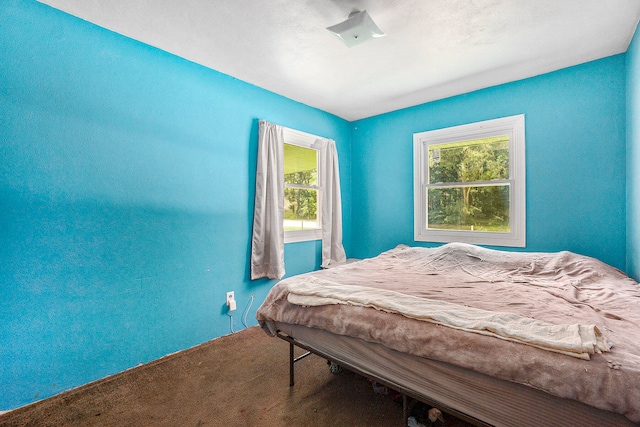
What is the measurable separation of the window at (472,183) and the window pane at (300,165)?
125 cm

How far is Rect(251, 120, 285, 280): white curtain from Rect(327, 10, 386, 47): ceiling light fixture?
1251 mm

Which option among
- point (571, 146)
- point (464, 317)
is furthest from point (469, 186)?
point (464, 317)

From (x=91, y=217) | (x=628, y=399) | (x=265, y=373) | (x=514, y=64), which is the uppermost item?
(x=514, y=64)

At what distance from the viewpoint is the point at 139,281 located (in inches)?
85.7

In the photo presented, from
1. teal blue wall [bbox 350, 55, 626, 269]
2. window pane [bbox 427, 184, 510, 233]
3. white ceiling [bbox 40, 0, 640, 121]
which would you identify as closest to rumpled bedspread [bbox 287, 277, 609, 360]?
white ceiling [bbox 40, 0, 640, 121]

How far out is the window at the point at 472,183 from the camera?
9.41ft

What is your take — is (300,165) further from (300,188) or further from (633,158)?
(633,158)

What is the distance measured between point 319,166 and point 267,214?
42.1 inches

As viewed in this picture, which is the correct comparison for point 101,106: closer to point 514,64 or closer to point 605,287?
point 514,64

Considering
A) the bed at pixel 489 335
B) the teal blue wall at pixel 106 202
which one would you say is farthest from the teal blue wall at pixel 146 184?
the bed at pixel 489 335

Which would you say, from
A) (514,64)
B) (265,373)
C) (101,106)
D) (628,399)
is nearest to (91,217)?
(101,106)

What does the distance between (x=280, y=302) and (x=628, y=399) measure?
1.53 m

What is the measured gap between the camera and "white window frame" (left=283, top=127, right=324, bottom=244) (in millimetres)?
3271

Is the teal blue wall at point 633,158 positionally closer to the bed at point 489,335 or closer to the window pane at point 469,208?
the bed at point 489,335
